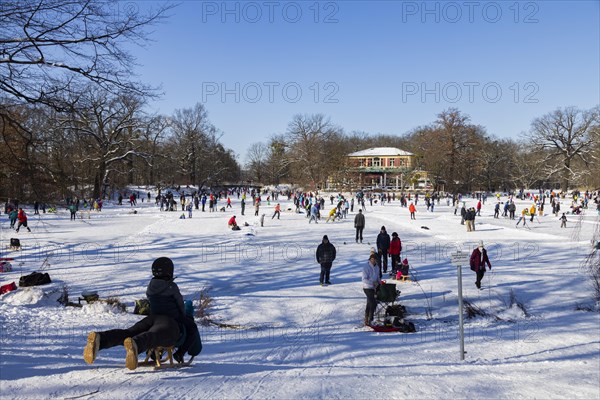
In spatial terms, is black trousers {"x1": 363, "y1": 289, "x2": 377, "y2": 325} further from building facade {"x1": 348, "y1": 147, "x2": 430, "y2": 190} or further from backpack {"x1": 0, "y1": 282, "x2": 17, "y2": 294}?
building facade {"x1": 348, "y1": 147, "x2": 430, "y2": 190}

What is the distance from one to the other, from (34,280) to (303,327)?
644cm

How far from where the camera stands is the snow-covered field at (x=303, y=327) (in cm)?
457

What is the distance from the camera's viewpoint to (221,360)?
582 cm

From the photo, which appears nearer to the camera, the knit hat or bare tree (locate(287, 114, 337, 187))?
the knit hat

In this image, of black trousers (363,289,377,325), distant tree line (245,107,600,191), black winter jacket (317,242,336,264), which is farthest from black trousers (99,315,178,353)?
distant tree line (245,107,600,191)

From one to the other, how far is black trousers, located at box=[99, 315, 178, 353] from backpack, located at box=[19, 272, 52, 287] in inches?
287

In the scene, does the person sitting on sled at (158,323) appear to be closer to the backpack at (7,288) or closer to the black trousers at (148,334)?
the black trousers at (148,334)

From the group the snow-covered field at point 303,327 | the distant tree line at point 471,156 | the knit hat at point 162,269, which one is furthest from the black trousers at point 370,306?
the distant tree line at point 471,156

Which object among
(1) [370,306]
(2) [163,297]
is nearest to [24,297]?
(2) [163,297]

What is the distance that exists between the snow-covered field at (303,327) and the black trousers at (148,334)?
36 centimetres

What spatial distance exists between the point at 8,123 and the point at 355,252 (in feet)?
38.5

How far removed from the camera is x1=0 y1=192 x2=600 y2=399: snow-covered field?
4.57 meters

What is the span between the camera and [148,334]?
171 inches

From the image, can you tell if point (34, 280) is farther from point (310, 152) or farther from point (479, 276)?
point (310, 152)
